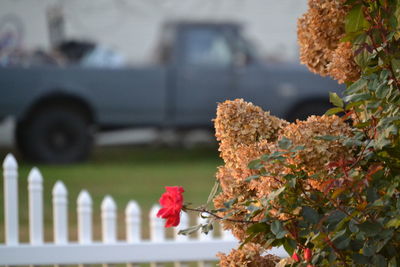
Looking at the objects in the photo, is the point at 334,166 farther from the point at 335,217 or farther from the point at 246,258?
the point at 246,258

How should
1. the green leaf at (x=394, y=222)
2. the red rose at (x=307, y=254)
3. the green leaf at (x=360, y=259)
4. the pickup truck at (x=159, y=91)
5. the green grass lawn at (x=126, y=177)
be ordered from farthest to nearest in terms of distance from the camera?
the pickup truck at (x=159, y=91)
the green grass lawn at (x=126, y=177)
the red rose at (x=307, y=254)
the green leaf at (x=360, y=259)
the green leaf at (x=394, y=222)

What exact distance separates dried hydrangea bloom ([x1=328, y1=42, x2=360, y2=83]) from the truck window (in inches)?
319

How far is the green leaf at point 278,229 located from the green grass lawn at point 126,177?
427cm

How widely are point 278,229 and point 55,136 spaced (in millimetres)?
8242

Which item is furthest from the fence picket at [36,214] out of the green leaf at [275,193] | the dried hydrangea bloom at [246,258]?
the green leaf at [275,193]

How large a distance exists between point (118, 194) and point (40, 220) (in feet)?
14.0

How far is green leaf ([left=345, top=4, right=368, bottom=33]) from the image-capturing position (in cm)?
183

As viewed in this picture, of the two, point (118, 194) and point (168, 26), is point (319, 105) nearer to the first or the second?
point (168, 26)

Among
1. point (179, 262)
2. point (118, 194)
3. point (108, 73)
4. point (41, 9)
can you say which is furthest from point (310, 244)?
point (41, 9)

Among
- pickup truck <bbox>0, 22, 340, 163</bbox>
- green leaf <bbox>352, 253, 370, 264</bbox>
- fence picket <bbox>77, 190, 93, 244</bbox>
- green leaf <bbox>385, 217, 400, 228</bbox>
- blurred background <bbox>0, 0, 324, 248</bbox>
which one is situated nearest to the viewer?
green leaf <bbox>385, 217, 400, 228</bbox>

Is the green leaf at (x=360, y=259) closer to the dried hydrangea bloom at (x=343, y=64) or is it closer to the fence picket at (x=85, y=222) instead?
the dried hydrangea bloom at (x=343, y=64)

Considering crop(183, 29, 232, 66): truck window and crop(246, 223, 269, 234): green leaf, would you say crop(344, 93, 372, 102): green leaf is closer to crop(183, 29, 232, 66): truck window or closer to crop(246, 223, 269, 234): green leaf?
crop(246, 223, 269, 234): green leaf

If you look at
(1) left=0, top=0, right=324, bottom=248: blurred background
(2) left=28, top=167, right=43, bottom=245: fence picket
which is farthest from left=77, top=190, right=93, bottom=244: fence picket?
(1) left=0, top=0, right=324, bottom=248: blurred background

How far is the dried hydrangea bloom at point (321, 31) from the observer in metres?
1.97
